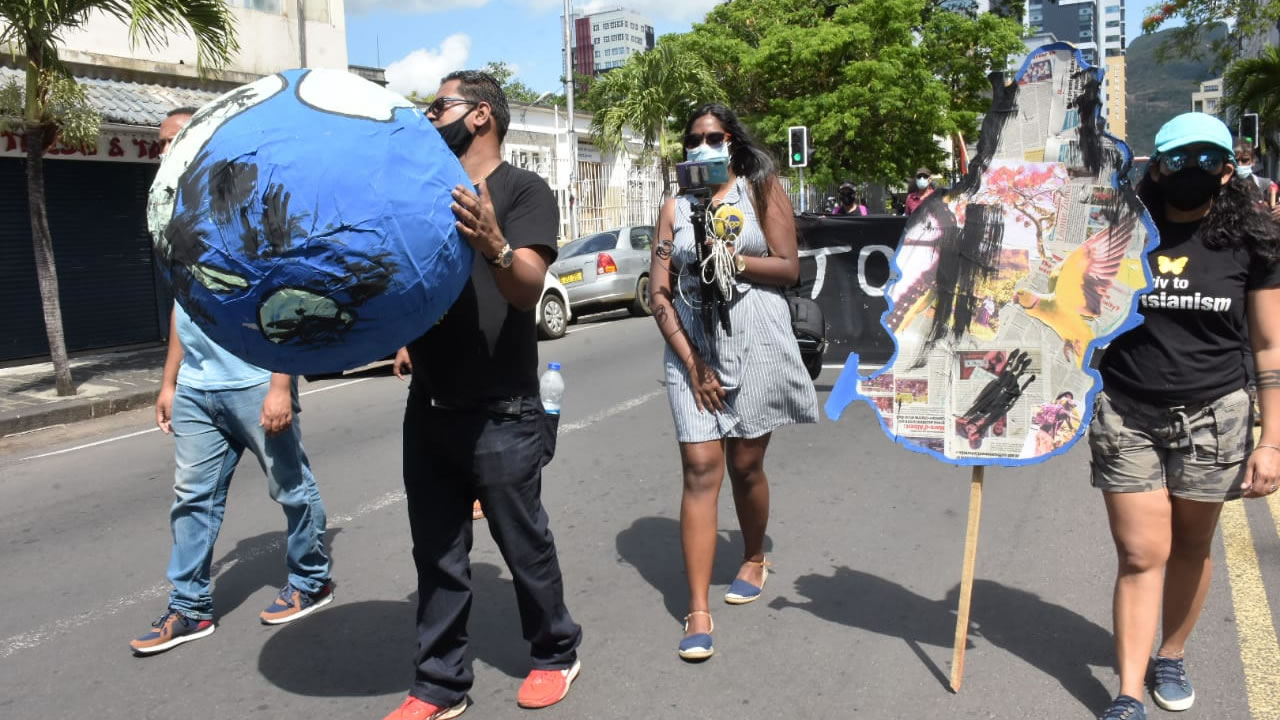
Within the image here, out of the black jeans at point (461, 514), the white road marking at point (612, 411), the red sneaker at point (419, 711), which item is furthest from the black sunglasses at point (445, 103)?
the white road marking at point (612, 411)

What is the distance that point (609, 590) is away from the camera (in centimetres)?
466

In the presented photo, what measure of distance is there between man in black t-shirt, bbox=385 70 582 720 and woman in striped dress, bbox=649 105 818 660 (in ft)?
2.31

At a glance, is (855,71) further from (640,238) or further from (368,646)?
(368,646)

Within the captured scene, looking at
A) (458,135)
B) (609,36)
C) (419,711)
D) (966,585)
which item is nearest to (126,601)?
(419,711)

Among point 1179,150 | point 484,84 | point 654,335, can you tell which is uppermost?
point 484,84

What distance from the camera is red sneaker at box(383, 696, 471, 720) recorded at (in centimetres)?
334

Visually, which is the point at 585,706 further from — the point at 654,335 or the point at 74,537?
the point at 654,335

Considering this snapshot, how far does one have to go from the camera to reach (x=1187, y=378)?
10.7 feet

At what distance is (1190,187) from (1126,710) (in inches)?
60.2

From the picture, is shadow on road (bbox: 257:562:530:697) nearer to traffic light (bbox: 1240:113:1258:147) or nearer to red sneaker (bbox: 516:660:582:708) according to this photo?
red sneaker (bbox: 516:660:582:708)

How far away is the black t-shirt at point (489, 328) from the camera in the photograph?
3172 mm

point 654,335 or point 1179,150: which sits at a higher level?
point 1179,150

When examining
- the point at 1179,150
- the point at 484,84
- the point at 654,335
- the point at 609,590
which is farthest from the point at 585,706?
the point at 654,335

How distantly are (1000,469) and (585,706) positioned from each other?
3.79 meters
